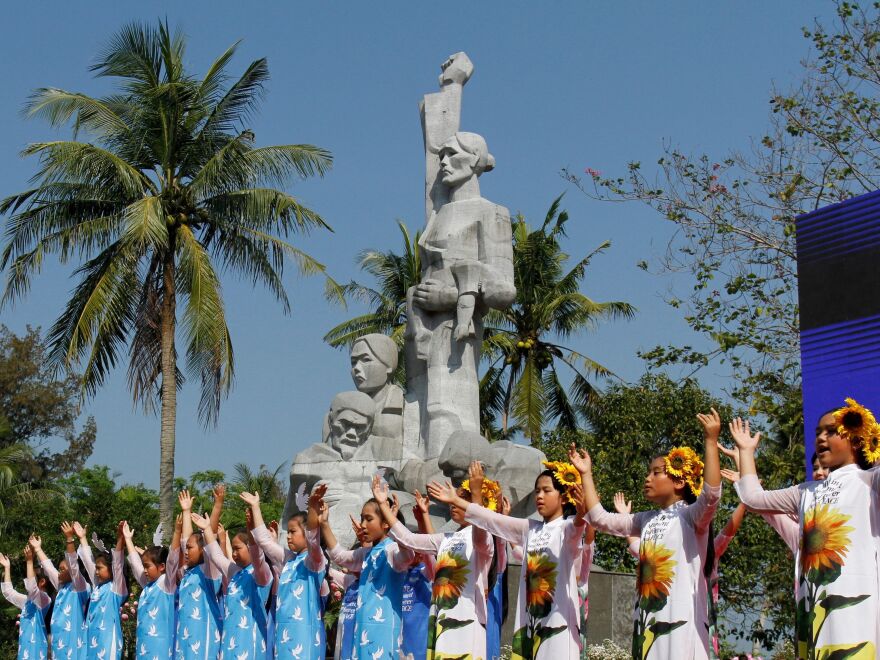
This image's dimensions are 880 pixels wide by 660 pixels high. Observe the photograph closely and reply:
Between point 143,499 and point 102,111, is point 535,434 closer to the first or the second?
point 143,499

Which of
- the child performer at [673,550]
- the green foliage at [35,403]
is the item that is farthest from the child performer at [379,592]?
the green foliage at [35,403]

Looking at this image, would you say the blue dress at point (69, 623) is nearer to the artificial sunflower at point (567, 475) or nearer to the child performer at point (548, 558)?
the child performer at point (548, 558)

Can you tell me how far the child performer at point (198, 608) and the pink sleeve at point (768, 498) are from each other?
14.3 ft

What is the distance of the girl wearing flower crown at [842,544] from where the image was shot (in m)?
5.19

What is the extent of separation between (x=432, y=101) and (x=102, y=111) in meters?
7.04

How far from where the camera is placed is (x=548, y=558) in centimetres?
653

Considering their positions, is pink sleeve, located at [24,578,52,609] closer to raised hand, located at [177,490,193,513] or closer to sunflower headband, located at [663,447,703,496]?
raised hand, located at [177,490,193,513]

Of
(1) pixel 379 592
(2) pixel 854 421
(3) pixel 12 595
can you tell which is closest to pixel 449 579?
(1) pixel 379 592

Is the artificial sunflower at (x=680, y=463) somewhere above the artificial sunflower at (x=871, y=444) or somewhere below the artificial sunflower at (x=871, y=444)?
above

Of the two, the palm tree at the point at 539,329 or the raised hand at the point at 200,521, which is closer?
the raised hand at the point at 200,521

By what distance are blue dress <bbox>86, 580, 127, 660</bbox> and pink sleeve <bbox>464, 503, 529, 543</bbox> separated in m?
4.20

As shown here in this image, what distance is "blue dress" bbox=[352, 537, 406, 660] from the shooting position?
7.58 meters

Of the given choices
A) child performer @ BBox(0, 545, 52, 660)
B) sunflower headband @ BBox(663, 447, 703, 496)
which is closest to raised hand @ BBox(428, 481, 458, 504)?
sunflower headband @ BBox(663, 447, 703, 496)

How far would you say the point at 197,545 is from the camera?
891cm
